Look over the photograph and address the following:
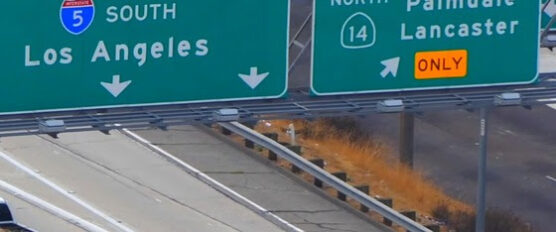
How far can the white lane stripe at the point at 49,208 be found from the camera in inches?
859

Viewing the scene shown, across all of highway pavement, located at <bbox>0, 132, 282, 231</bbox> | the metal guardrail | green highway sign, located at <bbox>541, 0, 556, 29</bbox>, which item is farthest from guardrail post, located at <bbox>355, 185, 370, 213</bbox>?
green highway sign, located at <bbox>541, 0, 556, 29</bbox>

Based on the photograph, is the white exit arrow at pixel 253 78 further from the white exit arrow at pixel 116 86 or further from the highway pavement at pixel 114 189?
the highway pavement at pixel 114 189

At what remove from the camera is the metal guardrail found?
24203mm

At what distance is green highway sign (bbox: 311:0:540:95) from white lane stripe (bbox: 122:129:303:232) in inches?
207

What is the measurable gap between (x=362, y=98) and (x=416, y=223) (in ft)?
20.7

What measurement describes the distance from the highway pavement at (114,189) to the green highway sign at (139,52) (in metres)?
4.29

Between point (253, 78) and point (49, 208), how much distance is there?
5.12 m

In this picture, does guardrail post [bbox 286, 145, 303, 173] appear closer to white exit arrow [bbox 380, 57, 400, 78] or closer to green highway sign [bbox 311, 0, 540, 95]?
green highway sign [bbox 311, 0, 540, 95]

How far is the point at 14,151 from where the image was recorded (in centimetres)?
2455

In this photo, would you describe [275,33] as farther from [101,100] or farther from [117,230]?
[117,230]

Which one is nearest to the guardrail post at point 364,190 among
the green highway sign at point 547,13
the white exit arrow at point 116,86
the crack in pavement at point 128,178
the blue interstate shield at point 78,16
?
the crack in pavement at point 128,178

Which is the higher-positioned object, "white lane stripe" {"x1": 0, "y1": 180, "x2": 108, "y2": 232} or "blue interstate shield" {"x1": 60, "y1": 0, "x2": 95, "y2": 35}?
"blue interstate shield" {"x1": 60, "y1": 0, "x2": 95, "y2": 35}

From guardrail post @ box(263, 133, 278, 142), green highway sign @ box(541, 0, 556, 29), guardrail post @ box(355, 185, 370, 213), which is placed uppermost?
green highway sign @ box(541, 0, 556, 29)

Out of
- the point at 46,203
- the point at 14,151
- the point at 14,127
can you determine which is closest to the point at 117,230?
the point at 46,203
